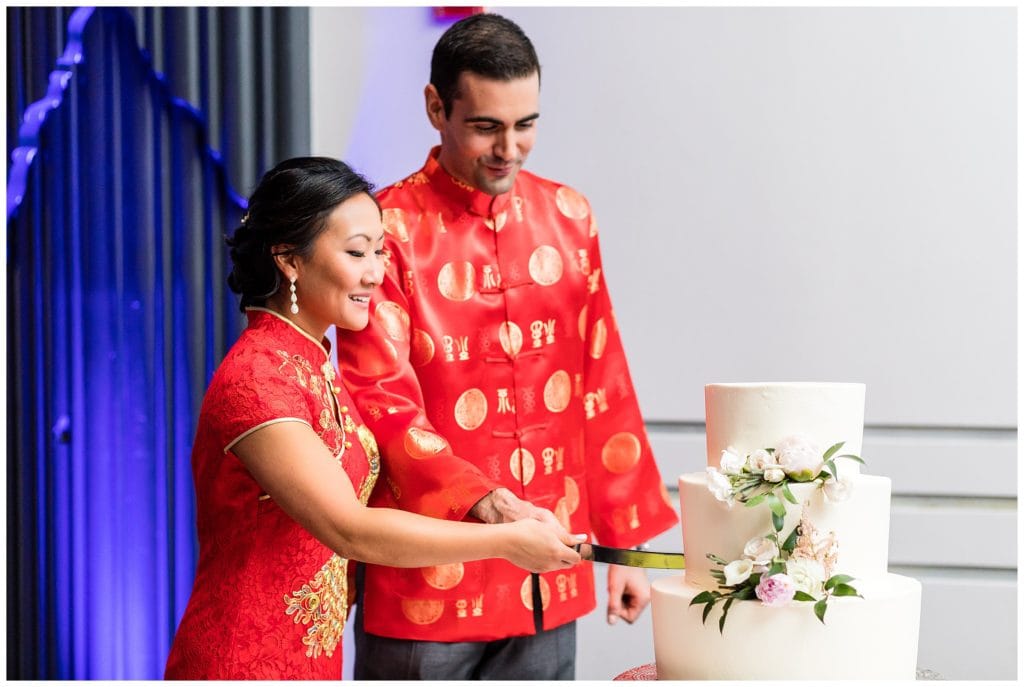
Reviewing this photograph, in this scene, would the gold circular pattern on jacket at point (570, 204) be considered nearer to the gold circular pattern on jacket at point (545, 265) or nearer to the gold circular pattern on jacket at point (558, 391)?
the gold circular pattern on jacket at point (545, 265)

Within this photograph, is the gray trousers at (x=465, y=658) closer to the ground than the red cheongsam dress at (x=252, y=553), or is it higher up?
closer to the ground

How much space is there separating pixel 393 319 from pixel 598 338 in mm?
469

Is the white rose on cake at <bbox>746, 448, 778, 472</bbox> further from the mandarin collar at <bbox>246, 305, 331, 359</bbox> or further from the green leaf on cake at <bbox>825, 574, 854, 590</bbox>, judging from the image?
the mandarin collar at <bbox>246, 305, 331, 359</bbox>

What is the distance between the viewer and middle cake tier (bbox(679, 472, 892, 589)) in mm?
1722

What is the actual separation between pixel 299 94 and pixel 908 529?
88.5 inches

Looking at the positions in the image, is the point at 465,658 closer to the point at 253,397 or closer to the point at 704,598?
the point at 704,598

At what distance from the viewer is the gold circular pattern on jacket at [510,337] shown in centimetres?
215

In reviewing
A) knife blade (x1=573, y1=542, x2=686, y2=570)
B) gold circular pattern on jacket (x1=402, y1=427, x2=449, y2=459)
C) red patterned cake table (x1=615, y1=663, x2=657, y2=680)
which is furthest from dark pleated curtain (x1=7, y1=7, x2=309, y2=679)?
knife blade (x1=573, y1=542, x2=686, y2=570)

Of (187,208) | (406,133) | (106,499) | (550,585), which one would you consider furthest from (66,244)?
(550,585)

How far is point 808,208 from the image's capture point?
338 cm

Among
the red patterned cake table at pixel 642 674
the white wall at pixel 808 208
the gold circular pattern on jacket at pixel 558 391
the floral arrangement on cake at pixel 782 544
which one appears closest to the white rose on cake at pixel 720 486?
the floral arrangement on cake at pixel 782 544

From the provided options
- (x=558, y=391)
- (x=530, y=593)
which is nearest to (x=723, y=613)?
(x=530, y=593)

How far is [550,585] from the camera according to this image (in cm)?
218

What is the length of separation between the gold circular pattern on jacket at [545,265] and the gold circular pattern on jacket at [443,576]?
0.58m
